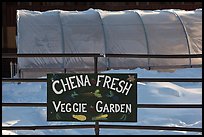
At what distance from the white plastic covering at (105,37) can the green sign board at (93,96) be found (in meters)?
10.8

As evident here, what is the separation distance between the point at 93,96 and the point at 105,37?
1178 cm

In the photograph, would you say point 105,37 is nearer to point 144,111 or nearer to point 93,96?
point 144,111

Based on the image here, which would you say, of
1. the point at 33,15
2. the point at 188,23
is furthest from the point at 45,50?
the point at 188,23

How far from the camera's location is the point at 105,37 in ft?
59.8

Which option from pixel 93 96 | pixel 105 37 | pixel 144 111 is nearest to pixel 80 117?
pixel 93 96

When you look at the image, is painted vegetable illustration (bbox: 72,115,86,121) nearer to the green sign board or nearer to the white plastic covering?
the green sign board

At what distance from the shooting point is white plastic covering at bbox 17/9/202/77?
1769 centimetres

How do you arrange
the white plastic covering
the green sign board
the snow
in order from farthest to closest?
the white plastic covering
the snow
the green sign board

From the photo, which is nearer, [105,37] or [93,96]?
[93,96]

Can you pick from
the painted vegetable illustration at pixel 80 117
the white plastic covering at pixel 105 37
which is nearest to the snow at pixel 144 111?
the painted vegetable illustration at pixel 80 117

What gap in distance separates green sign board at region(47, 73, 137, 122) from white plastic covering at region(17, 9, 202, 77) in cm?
1075

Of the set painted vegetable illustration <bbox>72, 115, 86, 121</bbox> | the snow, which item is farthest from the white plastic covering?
painted vegetable illustration <bbox>72, 115, 86, 121</bbox>

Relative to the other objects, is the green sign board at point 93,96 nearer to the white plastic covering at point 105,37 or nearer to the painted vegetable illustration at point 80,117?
the painted vegetable illustration at point 80,117

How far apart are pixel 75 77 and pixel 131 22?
12.6 metres
